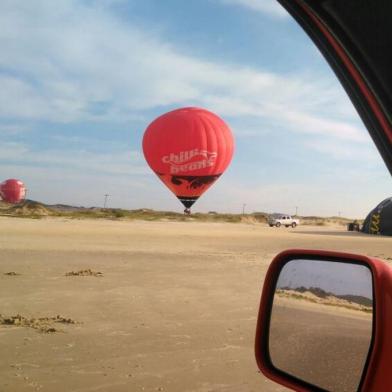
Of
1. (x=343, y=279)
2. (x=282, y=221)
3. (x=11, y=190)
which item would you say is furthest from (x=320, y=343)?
(x=11, y=190)

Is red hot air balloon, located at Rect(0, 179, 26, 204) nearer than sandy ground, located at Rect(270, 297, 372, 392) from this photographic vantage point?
No

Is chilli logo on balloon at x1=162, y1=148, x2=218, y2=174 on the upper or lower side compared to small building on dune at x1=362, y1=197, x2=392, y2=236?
upper

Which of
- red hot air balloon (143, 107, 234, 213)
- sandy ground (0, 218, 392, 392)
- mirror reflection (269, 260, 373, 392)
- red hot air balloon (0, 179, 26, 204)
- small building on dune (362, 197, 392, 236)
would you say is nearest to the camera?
mirror reflection (269, 260, 373, 392)

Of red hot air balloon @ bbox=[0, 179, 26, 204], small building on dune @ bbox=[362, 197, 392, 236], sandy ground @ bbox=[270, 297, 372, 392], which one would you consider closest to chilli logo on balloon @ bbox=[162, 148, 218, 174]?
small building on dune @ bbox=[362, 197, 392, 236]

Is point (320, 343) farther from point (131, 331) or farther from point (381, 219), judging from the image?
point (381, 219)

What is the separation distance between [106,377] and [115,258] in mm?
11756

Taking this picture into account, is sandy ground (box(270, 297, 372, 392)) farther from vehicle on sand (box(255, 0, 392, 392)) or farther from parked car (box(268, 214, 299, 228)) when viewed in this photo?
parked car (box(268, 214, 299, 228))

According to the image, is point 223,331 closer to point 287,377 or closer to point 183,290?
point 183,290

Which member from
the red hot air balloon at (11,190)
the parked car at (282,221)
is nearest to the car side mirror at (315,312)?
the parked car at (282,221)

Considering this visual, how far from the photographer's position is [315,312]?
2.39 metres

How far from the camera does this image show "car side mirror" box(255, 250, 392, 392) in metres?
1.54

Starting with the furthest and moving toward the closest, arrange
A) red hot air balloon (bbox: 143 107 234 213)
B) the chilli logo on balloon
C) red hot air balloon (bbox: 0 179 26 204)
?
red hot air balloon (bbox: 0 179 26 204) < red hot air balloon (bbox: 143 107 234 213) < the chilli logo on balloon

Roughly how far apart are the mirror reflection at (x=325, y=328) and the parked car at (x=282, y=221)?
59.5 metres

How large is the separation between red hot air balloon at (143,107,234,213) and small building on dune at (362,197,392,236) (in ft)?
68.2
